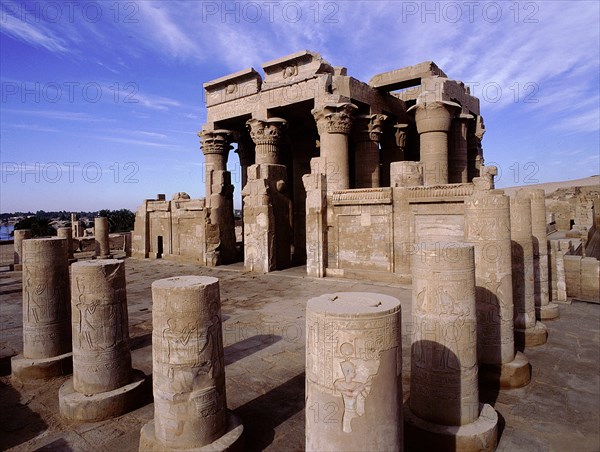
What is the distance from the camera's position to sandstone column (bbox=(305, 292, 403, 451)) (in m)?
2.82

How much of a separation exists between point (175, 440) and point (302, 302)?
608cm

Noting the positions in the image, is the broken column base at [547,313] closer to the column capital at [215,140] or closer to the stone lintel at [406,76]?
the stone lintel at [406,76]

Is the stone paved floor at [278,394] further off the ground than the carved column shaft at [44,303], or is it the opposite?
the carved column shaft at [44,303]

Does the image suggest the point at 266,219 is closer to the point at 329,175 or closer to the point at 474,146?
the point at 329,175

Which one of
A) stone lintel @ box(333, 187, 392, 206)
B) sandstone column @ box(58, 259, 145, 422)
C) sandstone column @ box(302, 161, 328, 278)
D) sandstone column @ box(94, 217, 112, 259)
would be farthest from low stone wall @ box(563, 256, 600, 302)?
sandstone column @ box(94, 217, 112, 259)

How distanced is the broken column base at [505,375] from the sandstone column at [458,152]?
12.3 meters

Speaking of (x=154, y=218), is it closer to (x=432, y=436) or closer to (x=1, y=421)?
(x=1, y=421)

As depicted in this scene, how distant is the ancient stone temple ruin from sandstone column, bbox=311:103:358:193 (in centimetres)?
4

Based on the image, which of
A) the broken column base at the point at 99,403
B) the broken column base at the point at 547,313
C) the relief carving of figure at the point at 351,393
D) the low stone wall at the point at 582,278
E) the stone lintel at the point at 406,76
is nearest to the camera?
the relief carving of figure at the point at 351,393

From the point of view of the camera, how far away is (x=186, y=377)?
144 inches

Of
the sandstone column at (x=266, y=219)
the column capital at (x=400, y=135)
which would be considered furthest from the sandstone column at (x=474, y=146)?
the sandstone column at (x=266, y=219)

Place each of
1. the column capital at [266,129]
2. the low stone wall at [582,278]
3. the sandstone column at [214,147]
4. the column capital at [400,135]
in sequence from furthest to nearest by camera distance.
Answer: the sandstone column at [214,147]
the column capital at [400,135]
the column capital at [266,129]
the low stone wall at [582,278]

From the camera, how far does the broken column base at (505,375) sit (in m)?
4.97

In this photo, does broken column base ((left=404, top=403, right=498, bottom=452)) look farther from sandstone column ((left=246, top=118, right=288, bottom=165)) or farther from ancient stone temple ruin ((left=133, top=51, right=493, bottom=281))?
sandstone column ((left=246, top=118, right=288, bottom=165))
